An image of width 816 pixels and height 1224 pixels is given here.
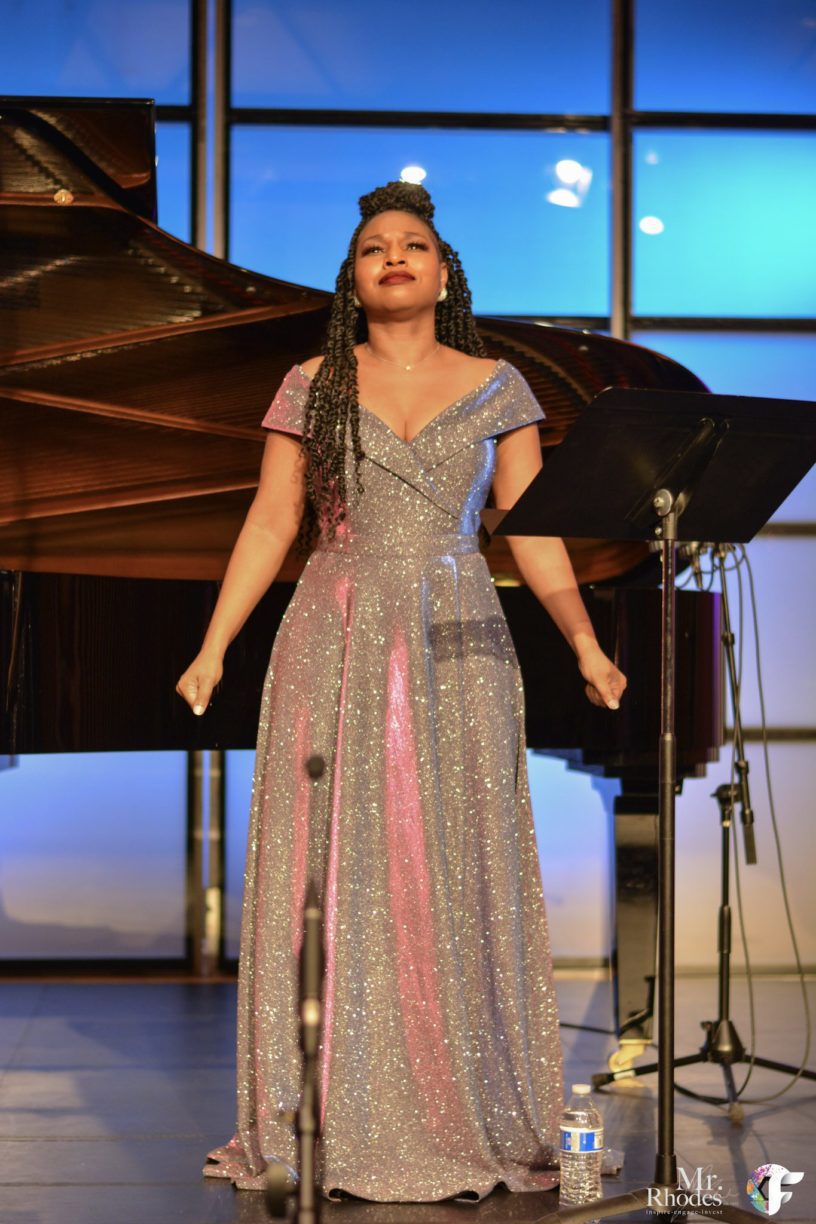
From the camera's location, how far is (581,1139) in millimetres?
2586

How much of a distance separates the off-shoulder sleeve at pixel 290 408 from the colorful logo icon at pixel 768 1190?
1.56 meters

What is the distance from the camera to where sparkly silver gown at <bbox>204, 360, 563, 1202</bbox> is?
2691 millimetres

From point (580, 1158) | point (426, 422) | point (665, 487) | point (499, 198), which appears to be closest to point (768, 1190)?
point (580, 1158)

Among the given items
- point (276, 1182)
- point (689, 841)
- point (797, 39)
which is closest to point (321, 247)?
point (797, 39)

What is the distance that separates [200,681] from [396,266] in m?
0.83

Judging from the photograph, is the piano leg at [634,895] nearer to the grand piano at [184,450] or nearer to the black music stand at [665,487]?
the grand piano at [184,450]

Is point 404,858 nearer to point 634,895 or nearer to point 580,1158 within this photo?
point 580,1158

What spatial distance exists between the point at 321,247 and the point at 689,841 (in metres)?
2.60

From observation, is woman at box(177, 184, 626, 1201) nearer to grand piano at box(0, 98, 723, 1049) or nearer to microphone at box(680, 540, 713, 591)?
grand piano at box(0, 98, 723, 1049)

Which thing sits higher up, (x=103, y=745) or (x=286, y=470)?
(x=286, y=470)

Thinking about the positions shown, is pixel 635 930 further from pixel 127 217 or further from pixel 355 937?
pixel 127 217

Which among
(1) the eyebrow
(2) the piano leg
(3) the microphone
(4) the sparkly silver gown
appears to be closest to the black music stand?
(4) the sparkly silver gown

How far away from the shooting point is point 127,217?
12.6 feet

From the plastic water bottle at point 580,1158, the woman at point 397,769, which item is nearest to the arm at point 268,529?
the woman at point 397,769
